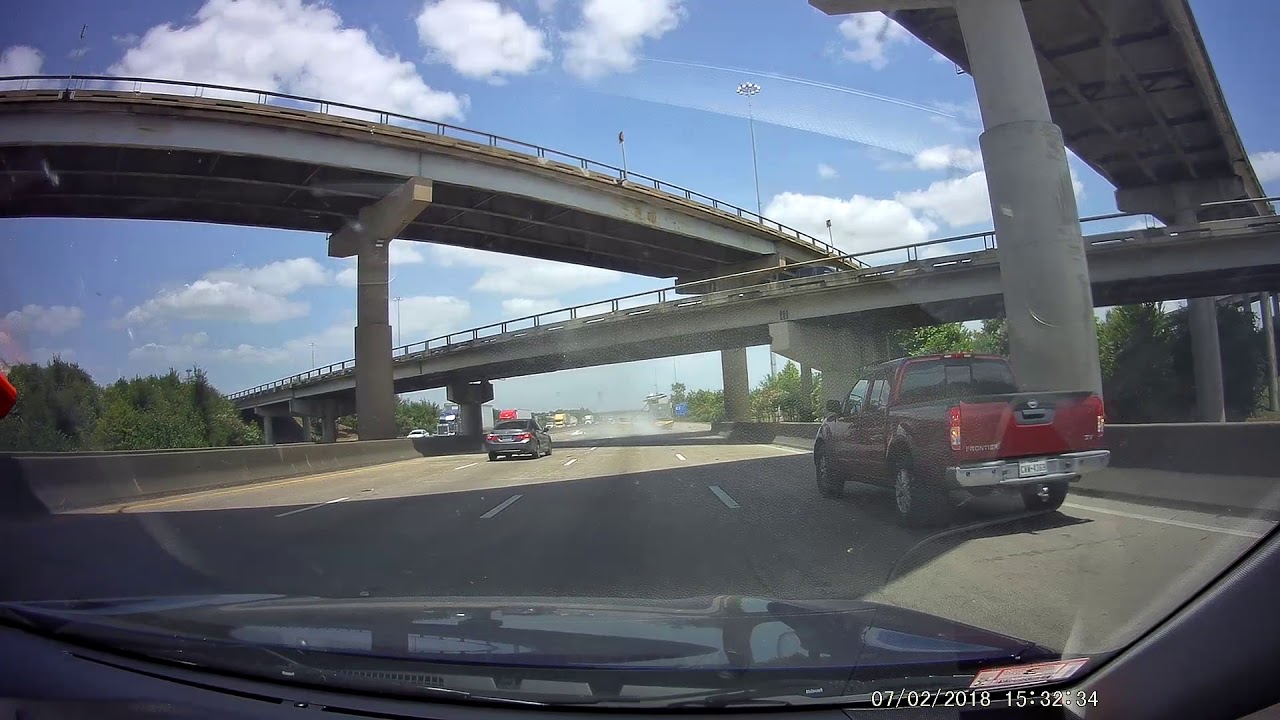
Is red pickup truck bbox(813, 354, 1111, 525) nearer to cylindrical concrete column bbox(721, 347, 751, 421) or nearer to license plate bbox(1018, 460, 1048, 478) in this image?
license plate bbox(1018, 460, 1048, 478)

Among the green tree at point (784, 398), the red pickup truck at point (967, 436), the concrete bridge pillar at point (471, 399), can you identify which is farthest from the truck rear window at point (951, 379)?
the concrete bridge pillar at point (471, 399)

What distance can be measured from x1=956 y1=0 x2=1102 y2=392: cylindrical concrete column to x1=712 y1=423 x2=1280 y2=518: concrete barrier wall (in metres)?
2.43

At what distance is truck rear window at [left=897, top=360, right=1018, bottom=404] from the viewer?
9.34 m

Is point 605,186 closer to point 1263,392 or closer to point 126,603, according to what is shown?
point 1263,392

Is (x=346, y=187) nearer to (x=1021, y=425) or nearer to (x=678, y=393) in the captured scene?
(x=1021, y=425)

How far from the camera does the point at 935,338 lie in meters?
27.2

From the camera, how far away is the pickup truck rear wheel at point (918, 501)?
822cm

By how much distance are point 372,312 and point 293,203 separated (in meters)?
5.68

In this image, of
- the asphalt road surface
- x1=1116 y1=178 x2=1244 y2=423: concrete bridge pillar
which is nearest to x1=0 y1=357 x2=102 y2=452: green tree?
the asphalt road surface

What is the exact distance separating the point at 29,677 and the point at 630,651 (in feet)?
8.14

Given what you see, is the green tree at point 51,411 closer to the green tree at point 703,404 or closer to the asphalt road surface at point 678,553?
the asphalt road surface at point 678,553

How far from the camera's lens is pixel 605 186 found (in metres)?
33.9

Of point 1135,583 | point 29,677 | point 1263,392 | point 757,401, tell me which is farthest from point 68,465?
point 757,401

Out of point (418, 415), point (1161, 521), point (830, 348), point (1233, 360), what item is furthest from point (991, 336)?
point (418, 415)
